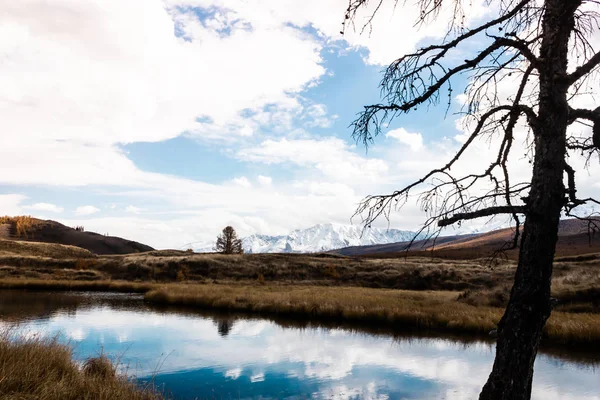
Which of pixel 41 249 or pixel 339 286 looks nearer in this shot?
pixel 339 286

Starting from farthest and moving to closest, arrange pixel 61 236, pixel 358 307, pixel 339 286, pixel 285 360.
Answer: pixel 61 236 → pixel 339 286 → pixel 358 307 → pixel 285 360

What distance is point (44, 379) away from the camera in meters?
7.23

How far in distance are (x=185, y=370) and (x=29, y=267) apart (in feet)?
180

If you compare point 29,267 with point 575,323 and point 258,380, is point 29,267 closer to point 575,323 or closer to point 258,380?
point 258,380

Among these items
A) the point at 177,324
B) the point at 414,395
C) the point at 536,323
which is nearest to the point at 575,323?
the point at 414,395

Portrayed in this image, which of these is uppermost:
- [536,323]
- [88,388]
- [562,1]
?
[562,1]

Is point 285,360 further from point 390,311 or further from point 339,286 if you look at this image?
point 339,286

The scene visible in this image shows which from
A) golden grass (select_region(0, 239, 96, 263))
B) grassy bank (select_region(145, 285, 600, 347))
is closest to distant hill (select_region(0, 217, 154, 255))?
golden grass (select_region(0, 239, 96, 263))

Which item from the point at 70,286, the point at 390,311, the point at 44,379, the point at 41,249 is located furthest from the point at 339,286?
the point at 41,249

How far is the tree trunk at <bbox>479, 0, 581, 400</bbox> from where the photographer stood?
4.15 meters

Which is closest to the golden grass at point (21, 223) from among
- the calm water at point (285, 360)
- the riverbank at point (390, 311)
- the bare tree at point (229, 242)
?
the bare tree at point (229, 242)

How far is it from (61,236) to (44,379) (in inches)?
7569

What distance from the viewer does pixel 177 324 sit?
24.6m

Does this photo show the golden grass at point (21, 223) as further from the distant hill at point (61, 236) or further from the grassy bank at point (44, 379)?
the grassy bank at point (44, 379)
